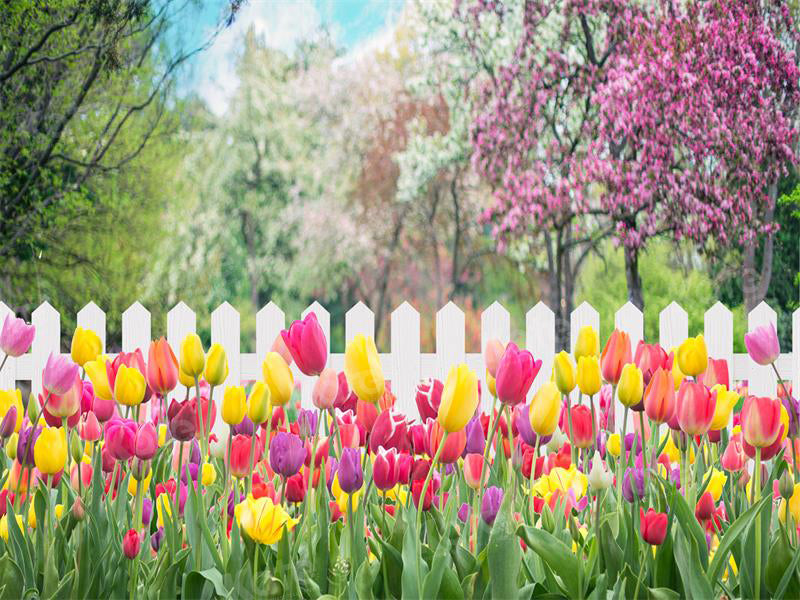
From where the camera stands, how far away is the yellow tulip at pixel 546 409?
1.38 metres

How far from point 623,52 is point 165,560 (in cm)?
830

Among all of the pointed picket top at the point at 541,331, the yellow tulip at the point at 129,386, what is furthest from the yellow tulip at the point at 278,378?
the pointed picket top at the point at 541,331

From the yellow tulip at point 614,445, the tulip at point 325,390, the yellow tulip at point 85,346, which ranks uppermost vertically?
the yellow tulip at point 85,346

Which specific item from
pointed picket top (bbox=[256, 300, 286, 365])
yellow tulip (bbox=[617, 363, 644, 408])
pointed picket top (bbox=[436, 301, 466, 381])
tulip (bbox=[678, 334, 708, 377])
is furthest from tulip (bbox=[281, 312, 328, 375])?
pointed picket top (bbox=[436, 301, 466, 381])

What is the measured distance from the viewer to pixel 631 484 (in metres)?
1.41

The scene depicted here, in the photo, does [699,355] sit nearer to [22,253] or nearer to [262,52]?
[22,253]

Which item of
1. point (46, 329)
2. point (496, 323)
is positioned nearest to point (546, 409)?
point (496, 323)

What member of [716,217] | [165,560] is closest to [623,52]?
[716,217]

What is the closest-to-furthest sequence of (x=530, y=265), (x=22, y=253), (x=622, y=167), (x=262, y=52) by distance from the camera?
(x=22, y=253) → (x=622, y=167) → (x=530, y=265) → (x=262, y=52)

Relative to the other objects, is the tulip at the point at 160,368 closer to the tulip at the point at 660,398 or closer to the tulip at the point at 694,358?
the tulip at the point at 660,398

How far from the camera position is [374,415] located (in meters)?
1.45

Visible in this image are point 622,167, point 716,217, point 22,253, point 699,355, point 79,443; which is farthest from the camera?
point 622,167

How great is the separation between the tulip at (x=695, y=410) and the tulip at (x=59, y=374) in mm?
931

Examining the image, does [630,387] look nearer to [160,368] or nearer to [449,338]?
[160,368]
